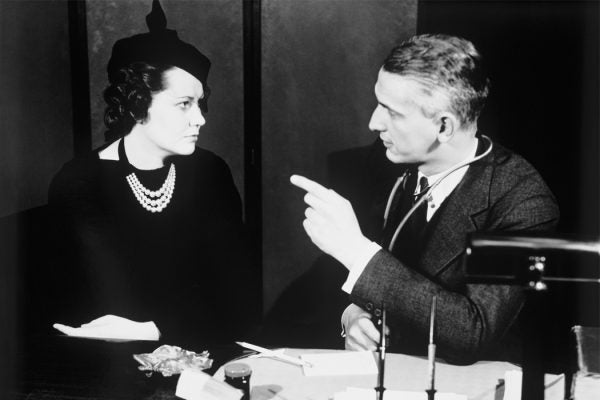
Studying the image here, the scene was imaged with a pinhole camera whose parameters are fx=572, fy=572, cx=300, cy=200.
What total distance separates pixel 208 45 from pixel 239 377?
239cm

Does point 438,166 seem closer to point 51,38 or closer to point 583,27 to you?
point 583,27

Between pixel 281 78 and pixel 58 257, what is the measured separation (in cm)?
167

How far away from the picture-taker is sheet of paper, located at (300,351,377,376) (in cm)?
144

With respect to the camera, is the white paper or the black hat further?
the black hat

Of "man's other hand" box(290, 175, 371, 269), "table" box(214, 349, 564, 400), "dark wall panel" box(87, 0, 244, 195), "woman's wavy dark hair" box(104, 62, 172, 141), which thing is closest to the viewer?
"table" box(214, 349, 564, 400)

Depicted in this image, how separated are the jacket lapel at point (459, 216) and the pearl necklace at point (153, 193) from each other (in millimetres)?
1045

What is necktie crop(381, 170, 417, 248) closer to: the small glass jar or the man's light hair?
the man's light hair

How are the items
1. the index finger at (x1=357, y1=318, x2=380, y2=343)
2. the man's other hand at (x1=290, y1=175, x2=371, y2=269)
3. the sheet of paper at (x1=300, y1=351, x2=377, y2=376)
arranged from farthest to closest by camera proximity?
the index finger at (x1=357, y1=318, x2=380, y2=343)
the man's other hand at (x1=290, y1=175, x2=371, y2=269)
the sheet of paper at (x1=300, y1=351, x2=377, y2=376)

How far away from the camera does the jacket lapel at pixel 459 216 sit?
1758mm

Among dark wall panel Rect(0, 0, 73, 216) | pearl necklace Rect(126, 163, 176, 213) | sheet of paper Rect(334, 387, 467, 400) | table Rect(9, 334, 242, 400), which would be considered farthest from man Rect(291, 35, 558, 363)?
dark wall panel Rect(0, 0, 73, 216)

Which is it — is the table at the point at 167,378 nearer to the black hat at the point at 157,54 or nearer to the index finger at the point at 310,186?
the index finger at the point at 310,186

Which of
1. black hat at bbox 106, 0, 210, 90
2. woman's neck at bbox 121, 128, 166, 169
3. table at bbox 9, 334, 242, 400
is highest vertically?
black hat at bbox 106, 0, 210, 90

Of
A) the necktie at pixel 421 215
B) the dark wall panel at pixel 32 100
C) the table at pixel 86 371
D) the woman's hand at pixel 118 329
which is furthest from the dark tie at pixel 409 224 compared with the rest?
the dark wall panel at pixel 32 100

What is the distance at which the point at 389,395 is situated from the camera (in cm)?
132
